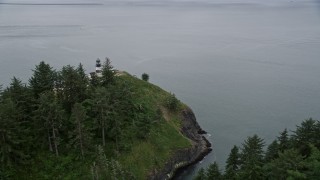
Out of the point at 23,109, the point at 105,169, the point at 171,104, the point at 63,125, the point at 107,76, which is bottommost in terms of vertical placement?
the point at 105,169

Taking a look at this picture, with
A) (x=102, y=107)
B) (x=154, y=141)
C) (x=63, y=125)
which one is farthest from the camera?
(x=154, y=141)

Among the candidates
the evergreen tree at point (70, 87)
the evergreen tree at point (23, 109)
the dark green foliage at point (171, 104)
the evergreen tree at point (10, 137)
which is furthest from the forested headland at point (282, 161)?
the evergreen tree at point (10, 137)

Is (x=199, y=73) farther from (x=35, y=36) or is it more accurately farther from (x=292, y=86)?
(x=35, y=36)

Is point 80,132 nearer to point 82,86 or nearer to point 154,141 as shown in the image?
point 82,86

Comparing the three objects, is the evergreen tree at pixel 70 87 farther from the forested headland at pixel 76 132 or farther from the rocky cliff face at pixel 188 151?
the rocky cliff face at pixel 188 151

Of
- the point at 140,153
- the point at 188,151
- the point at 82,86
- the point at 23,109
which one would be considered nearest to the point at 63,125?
the point at 23,109

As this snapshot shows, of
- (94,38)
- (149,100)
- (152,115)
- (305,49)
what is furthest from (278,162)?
(94,38)

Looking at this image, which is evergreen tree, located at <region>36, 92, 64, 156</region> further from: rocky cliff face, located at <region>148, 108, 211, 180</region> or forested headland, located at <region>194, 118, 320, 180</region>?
forested headland, located at <region>194, 118, 320, 180</region>
